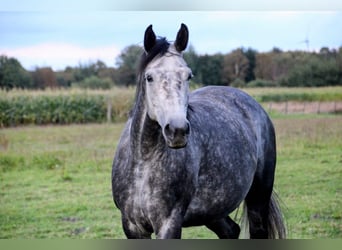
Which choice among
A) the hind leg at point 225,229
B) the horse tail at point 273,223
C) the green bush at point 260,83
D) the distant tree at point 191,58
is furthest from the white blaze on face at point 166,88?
the green bush at point 260,83

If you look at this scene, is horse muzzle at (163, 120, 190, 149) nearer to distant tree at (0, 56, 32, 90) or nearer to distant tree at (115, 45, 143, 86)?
distant tree at (115, 45, 143, 86)

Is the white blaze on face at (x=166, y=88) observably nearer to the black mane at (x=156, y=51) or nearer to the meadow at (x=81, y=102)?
the black mane at (x=156, y=51)

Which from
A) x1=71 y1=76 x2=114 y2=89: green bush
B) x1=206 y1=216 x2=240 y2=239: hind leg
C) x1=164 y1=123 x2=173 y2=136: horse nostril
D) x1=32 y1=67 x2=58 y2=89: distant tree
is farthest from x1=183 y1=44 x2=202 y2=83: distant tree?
x1=164 y1=123 x2=173 y2=136: horse nostril

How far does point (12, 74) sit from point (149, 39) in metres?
2.21

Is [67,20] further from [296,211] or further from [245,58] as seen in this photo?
[296,211]

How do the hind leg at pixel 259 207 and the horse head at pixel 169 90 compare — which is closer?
the horse head at pixel 169 90

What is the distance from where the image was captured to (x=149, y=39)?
2104mm

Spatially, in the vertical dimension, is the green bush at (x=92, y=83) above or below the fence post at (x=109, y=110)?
above

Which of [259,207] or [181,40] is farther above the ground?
[181,40]

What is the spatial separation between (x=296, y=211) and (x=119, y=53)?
1712mm

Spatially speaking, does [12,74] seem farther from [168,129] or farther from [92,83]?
Answer: [168,129]

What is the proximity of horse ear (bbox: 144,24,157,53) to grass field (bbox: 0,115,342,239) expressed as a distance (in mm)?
1890

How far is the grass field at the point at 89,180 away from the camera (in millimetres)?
3771

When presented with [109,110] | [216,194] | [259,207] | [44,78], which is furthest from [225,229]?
[44,78]
